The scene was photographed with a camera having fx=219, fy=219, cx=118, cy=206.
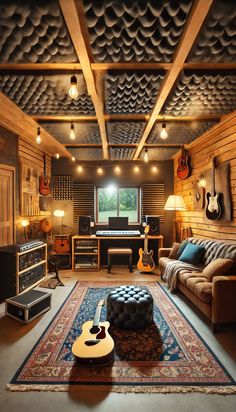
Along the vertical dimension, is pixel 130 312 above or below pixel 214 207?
below

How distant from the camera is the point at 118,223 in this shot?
559 centimetres

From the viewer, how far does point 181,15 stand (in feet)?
4.73

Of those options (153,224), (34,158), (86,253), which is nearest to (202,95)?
(153,224)

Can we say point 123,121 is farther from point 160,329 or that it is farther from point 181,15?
point 160,329

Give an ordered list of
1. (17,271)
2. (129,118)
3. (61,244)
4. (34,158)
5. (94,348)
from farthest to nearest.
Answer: (61,244) → (34,158) → (17,271) → (129,118) → (94,348)

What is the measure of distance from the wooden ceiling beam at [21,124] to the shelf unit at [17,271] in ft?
6.49

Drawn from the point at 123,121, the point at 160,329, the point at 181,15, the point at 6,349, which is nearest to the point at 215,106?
the point at 123,121

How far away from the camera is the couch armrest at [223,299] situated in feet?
8.05

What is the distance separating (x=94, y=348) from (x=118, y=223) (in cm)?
374

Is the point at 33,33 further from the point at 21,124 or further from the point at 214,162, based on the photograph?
the point at 214,162

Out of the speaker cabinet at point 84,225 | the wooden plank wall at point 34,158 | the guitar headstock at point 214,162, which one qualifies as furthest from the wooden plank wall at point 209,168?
the wooden plank wall at point 34,158

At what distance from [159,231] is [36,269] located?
9.72ft

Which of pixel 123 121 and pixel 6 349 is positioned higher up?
pixel 123 121

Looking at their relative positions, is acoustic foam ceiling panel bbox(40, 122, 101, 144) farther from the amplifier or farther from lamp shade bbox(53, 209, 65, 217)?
the amplifier
